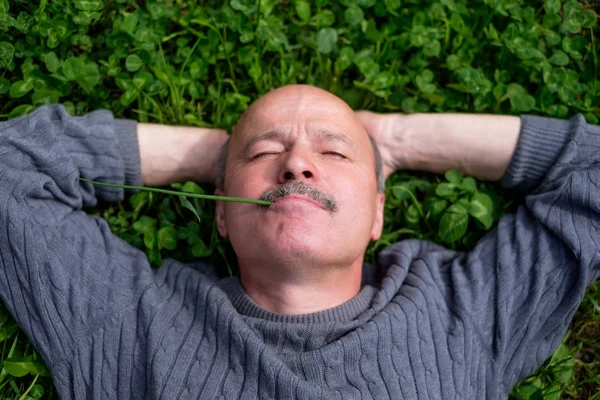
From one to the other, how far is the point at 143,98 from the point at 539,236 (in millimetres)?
2011

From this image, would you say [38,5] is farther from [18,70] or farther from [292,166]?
[292,166]

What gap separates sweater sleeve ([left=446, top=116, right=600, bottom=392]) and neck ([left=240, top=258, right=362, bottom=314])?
0.50m

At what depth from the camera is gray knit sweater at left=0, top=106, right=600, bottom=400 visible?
8.68 feet

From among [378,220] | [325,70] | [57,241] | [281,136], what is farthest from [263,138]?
[57,241]

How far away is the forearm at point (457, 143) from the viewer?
3092 mm

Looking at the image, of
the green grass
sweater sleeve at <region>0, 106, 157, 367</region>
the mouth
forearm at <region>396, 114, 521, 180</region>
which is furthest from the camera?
the green grass

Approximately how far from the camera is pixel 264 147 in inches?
110

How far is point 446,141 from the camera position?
3.16 metres

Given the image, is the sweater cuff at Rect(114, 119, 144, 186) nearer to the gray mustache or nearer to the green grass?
the green grass

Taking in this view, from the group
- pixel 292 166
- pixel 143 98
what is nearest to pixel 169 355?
pixel 292 166

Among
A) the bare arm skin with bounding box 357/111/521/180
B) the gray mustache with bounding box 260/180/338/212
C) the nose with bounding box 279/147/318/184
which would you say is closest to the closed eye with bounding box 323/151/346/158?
the nose with bounding box 279/147/318/184

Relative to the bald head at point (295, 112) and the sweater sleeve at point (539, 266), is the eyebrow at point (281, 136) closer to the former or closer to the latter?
the bald head at point (295, 112)

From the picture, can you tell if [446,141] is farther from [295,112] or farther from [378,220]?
[295,112]

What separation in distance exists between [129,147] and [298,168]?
920mm
